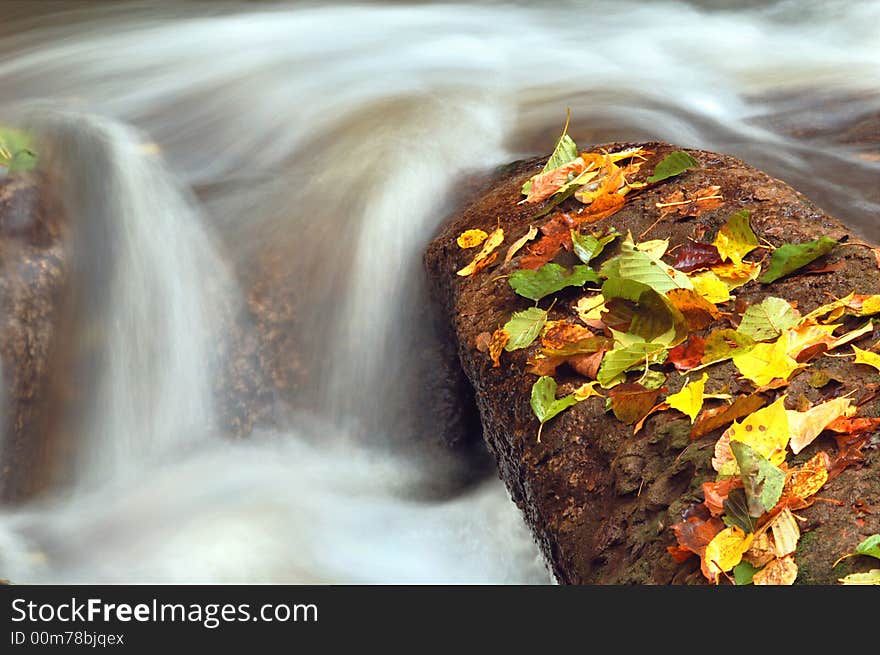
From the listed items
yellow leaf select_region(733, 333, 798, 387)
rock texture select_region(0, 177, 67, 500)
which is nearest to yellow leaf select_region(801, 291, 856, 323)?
yellow leaf select_region(733, 333, 798, 387)

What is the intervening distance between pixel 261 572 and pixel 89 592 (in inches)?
44.7

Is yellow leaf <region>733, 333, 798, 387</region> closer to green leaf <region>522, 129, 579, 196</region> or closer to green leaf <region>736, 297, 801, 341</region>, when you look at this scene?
green leaf <region>736, 297, 801, 341</region>

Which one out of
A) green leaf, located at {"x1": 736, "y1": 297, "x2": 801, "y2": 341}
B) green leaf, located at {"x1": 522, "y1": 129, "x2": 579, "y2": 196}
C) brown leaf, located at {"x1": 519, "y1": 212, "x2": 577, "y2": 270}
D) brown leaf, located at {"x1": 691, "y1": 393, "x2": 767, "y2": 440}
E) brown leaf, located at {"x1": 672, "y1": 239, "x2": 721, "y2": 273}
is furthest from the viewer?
green leaf, located at {"x1": 522, "y1": 129, "x2": 579, "y2": 196}

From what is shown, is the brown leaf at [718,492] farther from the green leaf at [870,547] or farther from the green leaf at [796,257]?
the green leaf at [796,257]

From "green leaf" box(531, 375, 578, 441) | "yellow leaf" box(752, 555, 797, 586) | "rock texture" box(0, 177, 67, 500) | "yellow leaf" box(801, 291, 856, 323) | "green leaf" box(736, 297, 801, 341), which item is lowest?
"rock texture" box(0, 177, 67, 500)

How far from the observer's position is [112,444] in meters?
3.91

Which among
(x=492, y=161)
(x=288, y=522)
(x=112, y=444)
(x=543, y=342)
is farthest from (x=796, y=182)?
(x=112, y=444)

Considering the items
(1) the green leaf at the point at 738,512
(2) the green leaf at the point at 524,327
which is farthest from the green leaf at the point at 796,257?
(1) the green leaf at the point at 738,512

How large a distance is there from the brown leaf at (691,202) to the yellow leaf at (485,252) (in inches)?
22.0

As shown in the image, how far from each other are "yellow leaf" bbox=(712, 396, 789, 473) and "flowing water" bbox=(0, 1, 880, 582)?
4.28ft

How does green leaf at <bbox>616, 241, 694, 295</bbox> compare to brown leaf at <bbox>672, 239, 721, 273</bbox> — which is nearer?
green leaf at <bbox>616, 241, 694, 295</bbox>

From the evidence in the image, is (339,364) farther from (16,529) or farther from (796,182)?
(796,182)

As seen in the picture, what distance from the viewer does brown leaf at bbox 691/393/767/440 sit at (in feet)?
7.93

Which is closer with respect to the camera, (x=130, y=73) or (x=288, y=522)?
(x=288, y=522)
